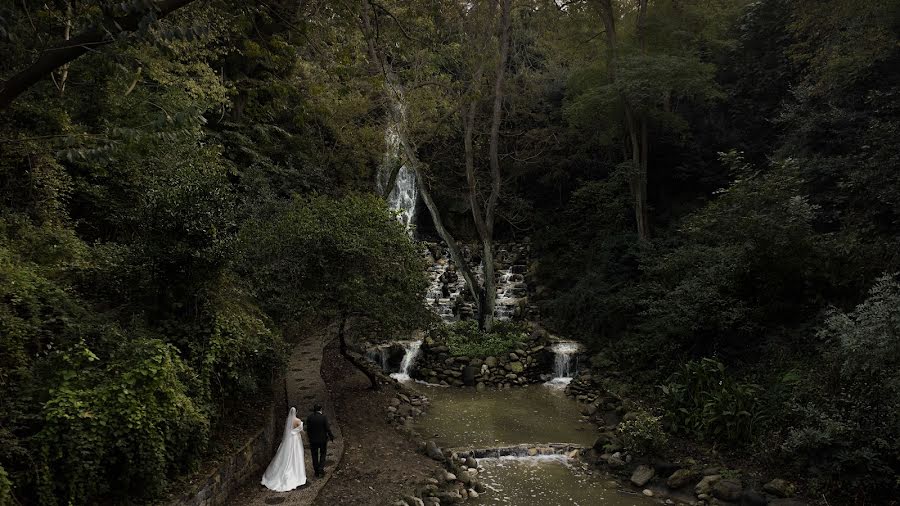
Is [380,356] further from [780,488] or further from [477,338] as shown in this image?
[780,488]

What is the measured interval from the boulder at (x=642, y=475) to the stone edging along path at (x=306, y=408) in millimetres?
5106

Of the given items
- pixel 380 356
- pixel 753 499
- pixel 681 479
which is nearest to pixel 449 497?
pixel 681 479

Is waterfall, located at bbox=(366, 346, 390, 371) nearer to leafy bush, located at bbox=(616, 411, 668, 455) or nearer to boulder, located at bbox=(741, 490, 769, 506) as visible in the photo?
leafy bush, located at bbox=(616, 411, 668, 455)

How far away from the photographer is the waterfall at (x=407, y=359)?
14.4m

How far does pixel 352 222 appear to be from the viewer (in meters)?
10.8

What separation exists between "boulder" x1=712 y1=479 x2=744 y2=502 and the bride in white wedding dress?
21.3ft

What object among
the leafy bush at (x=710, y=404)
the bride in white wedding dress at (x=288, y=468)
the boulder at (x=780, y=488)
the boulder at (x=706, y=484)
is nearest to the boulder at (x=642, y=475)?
the boulder at (x=706, y=484)

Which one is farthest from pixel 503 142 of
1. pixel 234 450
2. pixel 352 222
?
pixel 234 450

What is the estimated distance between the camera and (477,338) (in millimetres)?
15602

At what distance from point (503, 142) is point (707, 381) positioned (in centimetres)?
1417

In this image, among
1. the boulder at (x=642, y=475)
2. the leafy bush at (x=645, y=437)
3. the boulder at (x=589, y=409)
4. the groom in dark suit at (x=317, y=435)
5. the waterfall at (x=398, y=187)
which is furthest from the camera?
the waterfall at (x=398, y=187)

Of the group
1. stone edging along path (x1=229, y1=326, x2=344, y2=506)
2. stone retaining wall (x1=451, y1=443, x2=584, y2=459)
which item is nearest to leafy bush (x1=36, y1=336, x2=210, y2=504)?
stone edging along path (x1=229, y1=326, x2=344, y2=506)

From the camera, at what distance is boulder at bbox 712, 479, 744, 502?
8023 millimetres

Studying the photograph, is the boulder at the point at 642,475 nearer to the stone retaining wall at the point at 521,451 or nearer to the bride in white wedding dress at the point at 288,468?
the stone retaining wall at the point at 521,451
